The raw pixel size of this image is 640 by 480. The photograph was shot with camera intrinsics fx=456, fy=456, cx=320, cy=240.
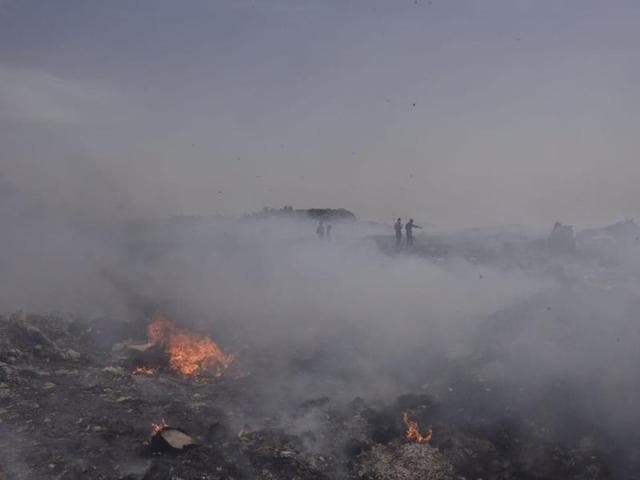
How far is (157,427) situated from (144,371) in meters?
2.54

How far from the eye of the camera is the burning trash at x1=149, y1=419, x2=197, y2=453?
6887 mm

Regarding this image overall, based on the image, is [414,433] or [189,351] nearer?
[414,433]

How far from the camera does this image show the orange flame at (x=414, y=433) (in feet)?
25.4

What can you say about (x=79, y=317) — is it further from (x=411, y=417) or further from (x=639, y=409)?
(x=639, y=409)

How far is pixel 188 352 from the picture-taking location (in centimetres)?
1077

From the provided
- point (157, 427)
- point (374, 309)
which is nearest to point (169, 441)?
point (157, 427)

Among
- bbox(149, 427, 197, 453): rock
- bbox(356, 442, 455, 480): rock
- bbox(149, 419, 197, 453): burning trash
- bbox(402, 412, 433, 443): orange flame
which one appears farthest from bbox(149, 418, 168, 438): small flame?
bbox(402, 412, 433, 443): orange flame

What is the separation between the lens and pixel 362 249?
18.5 m

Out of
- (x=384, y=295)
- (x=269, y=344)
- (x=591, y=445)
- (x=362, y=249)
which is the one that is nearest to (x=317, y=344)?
(x=269, y=344)

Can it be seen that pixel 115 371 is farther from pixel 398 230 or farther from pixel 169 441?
pixel 398 230

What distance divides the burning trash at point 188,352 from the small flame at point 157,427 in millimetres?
2184

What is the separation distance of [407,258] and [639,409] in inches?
380

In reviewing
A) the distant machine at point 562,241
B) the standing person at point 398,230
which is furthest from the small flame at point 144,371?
the distant machine at point 562,241

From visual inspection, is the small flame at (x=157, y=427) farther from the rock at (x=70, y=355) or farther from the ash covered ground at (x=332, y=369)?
the rock at (x=70, y=355)
